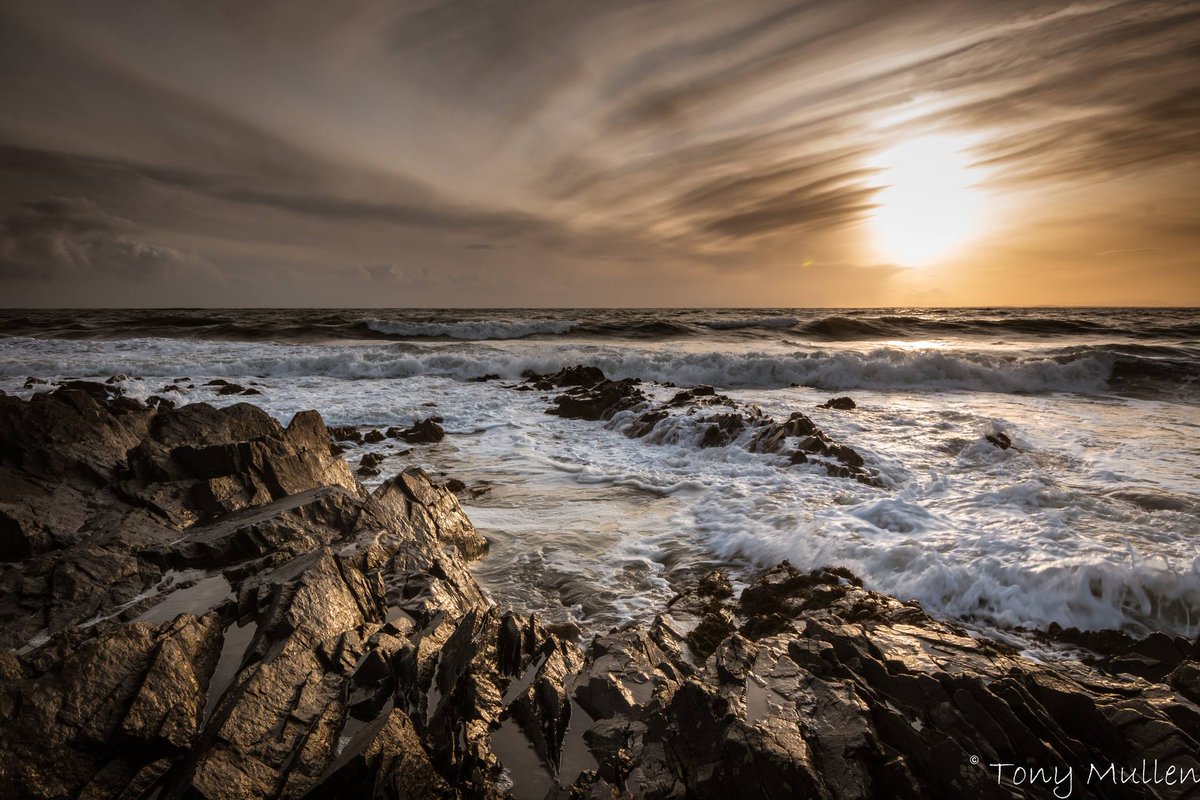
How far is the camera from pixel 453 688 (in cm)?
329

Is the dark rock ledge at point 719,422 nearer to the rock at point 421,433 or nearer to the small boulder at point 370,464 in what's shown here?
the rock at point 421,433

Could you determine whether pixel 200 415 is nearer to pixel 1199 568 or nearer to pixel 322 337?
pixel 1199 568

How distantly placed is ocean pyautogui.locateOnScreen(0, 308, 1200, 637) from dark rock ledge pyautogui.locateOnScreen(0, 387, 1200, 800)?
0.86 meters

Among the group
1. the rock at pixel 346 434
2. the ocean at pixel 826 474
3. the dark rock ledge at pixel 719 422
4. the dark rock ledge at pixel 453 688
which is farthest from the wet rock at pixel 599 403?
the dark rock ledge at pixel 453 688

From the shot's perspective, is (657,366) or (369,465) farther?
(657,366)

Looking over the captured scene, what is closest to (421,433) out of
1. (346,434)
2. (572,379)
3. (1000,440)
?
(346,434)

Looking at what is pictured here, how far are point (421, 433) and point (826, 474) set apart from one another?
26.8ft

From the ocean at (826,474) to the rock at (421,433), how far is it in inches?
12.8

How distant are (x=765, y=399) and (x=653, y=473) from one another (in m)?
8.86

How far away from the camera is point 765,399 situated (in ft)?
56.0

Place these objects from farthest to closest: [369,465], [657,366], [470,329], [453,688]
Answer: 1. [470,329]
2. [657,366]
3. [369,465]
4. [453,688]

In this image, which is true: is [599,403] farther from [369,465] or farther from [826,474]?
[826,474]

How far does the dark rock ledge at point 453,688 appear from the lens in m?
2.67

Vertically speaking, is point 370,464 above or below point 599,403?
below
